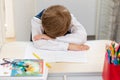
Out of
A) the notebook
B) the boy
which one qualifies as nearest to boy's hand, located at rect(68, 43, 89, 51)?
the boy

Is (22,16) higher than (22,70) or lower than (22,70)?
higher

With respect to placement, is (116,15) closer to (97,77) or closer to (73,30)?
(73,30)

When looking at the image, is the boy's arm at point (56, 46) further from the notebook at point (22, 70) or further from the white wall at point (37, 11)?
the white wall at point (37, 11)

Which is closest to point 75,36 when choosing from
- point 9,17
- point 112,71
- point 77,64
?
point 77,64

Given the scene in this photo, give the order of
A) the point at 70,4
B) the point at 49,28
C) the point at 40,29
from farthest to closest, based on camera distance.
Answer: the point at 70,4 → the point at 40,29 → the point at 49,28

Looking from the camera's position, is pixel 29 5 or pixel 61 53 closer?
pixel 61 53

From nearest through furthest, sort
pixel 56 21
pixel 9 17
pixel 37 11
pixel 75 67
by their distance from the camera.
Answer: pixel 75 67 → pixel 56 21 → pixel 37 11 → pixel 9 17

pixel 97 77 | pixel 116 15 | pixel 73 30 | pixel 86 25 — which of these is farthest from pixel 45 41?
pixel 86 25

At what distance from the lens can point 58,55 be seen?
3.43 feet

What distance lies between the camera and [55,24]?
108 cm

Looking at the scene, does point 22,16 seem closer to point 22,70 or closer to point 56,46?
point 56,46

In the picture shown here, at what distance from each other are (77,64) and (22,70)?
0.83 feet

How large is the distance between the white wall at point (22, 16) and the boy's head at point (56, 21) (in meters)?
1.07

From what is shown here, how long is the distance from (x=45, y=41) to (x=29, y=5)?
1.16 m
